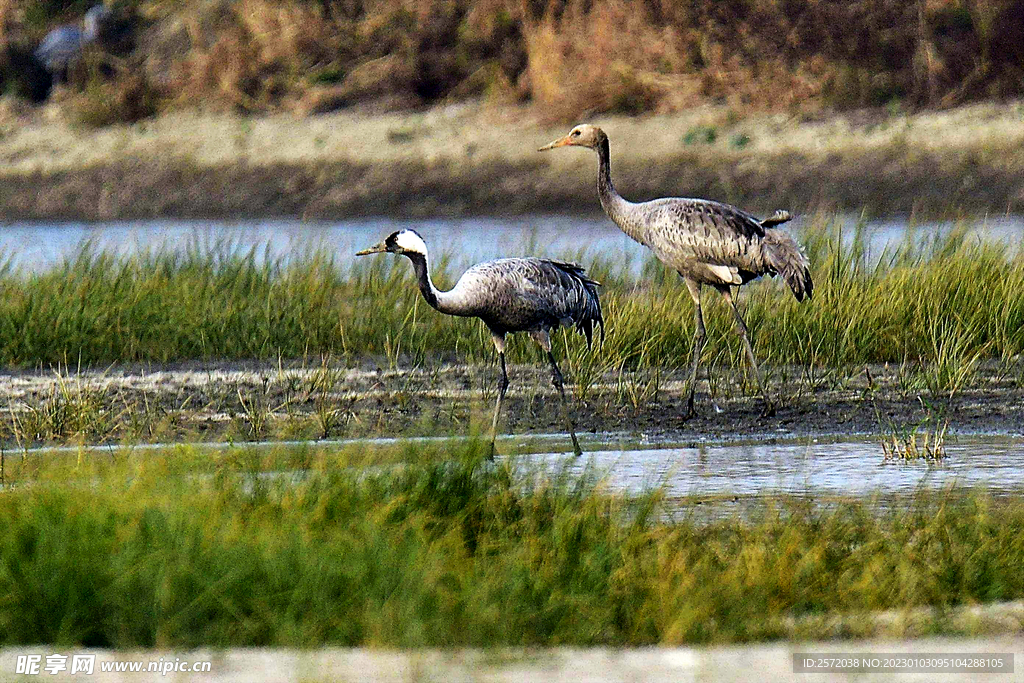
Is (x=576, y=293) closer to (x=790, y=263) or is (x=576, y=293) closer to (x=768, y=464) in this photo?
(x=790, y=263)

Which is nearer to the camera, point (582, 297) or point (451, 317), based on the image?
point (582, 297)

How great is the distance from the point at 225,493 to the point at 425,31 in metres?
22.1

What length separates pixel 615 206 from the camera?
9.78 meters

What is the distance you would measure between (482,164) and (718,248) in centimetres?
1365

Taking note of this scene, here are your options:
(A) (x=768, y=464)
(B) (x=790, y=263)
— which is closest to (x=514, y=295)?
(A) (x=768, y=464)

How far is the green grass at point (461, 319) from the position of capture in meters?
10.2

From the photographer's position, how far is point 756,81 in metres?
22.9

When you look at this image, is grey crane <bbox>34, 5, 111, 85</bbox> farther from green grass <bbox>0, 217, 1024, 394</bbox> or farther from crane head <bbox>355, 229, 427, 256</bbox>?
crane head <bbox>355, 229, 427, 256</bbox>

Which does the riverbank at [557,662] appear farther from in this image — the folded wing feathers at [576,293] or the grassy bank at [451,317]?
the grassy bank at [451,317]

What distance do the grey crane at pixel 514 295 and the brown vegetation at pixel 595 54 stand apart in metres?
14.2

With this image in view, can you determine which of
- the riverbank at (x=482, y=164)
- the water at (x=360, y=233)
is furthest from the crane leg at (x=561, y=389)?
the riverbank at (x=482, y=164)

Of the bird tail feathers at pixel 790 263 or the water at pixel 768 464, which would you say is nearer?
the water at pixel 768 464

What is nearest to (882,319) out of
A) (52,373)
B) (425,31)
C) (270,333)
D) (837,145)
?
(270,333)

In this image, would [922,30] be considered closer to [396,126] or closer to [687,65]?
[687,65]
